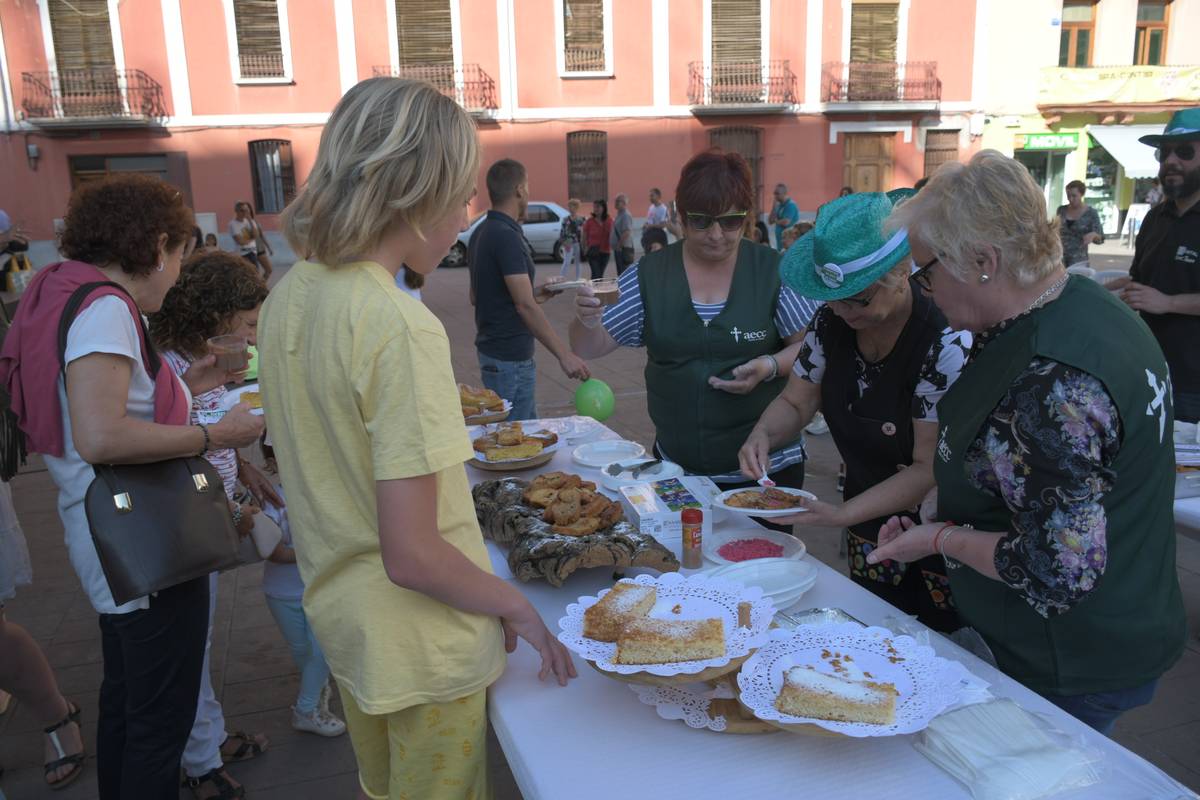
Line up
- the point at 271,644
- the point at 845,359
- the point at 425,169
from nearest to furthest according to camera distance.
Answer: the point at 425,169
the point at 845,359
the point at 271,644

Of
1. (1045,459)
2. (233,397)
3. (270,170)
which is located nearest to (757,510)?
(1045,459)

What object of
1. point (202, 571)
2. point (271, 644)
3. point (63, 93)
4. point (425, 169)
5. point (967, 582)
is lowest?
point (271, 644)

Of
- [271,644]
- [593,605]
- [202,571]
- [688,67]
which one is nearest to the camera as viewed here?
[593,605]

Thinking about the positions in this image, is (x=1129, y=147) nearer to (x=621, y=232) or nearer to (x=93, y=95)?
(x=621, y=232)

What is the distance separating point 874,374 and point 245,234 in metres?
10.8

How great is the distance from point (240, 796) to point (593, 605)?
168cm

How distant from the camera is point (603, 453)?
9.39 feet

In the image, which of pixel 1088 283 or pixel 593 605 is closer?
pixel 1088 283

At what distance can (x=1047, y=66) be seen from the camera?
2247 centimetres

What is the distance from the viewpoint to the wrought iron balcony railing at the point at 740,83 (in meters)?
21.8

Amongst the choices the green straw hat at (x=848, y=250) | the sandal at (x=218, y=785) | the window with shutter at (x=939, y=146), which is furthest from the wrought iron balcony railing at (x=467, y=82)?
the green straw hat at (x=848, y=250)

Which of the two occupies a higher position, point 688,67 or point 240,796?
point 688,67

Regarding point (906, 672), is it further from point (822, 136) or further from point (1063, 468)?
point (822, 136)

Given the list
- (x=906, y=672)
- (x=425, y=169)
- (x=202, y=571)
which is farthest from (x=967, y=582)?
(x=202, y=571)
